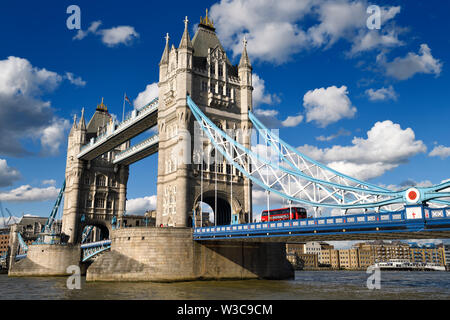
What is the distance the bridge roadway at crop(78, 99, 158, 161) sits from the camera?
58062mm

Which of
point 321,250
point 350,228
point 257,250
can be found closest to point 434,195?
point 350,228

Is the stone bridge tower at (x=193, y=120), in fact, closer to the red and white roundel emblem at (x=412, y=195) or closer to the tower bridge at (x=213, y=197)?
A: the tower bridge at (x=213, y=197)

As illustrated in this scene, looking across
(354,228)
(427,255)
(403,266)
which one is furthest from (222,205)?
(427,255)

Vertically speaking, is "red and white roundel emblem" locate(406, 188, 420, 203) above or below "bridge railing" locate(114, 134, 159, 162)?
below

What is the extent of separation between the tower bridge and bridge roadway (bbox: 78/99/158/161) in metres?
0.23

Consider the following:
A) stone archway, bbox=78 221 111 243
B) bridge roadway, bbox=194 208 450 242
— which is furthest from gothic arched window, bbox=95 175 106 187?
bridge roadway, bbox=194 208 450 242

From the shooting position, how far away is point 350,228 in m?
30.0

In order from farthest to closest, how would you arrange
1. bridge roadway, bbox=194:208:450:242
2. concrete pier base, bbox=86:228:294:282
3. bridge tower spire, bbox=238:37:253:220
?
bridge tower spire, bbox=238:37:253:220 < concrete pier base, bbox=86:228:294:282 < bridge roadway, bbox=194:208:450:242

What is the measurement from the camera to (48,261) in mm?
63250

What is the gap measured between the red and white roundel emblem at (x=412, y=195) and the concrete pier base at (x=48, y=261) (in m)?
52.6

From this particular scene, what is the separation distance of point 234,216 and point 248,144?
364 inches

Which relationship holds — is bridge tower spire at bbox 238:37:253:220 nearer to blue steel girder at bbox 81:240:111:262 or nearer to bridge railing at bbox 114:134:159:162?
bridge railing at bbox 114:134:159:162

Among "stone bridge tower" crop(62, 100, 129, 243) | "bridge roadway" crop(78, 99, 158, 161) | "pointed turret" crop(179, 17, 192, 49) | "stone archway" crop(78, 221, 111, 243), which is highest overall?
"pointed turret" crop(179, 17, 192, 49)
